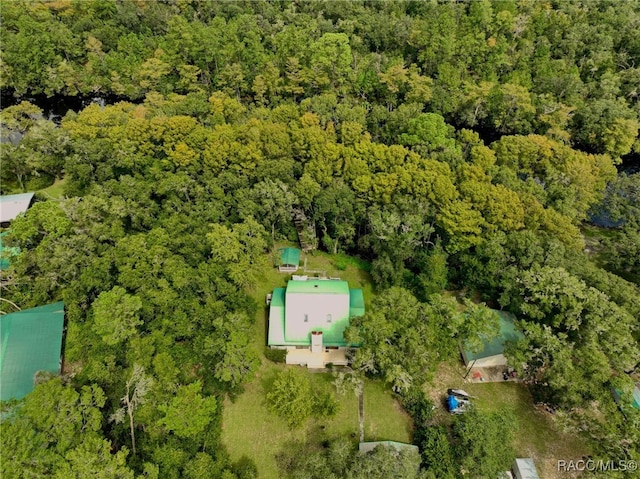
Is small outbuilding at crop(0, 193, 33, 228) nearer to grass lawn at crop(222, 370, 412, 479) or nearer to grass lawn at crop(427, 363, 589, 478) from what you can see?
grass lawn at crop(222, 370, 412, 479)

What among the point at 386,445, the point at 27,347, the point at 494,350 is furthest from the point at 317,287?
the point at 27,347

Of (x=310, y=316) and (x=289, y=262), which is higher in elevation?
(x=310, y=316)

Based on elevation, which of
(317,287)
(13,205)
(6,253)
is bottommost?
(13,205)

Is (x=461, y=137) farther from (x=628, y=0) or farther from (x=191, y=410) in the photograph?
(x=628, y=0)

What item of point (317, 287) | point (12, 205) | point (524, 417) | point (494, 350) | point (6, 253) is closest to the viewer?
point (524, 417)

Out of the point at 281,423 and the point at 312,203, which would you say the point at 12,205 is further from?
the point at 281,423

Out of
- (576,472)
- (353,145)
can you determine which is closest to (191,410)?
(576,472)

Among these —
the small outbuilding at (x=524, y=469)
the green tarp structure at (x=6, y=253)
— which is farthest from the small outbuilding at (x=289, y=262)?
Answer: the green tarp structure at (x=6, y=253)
